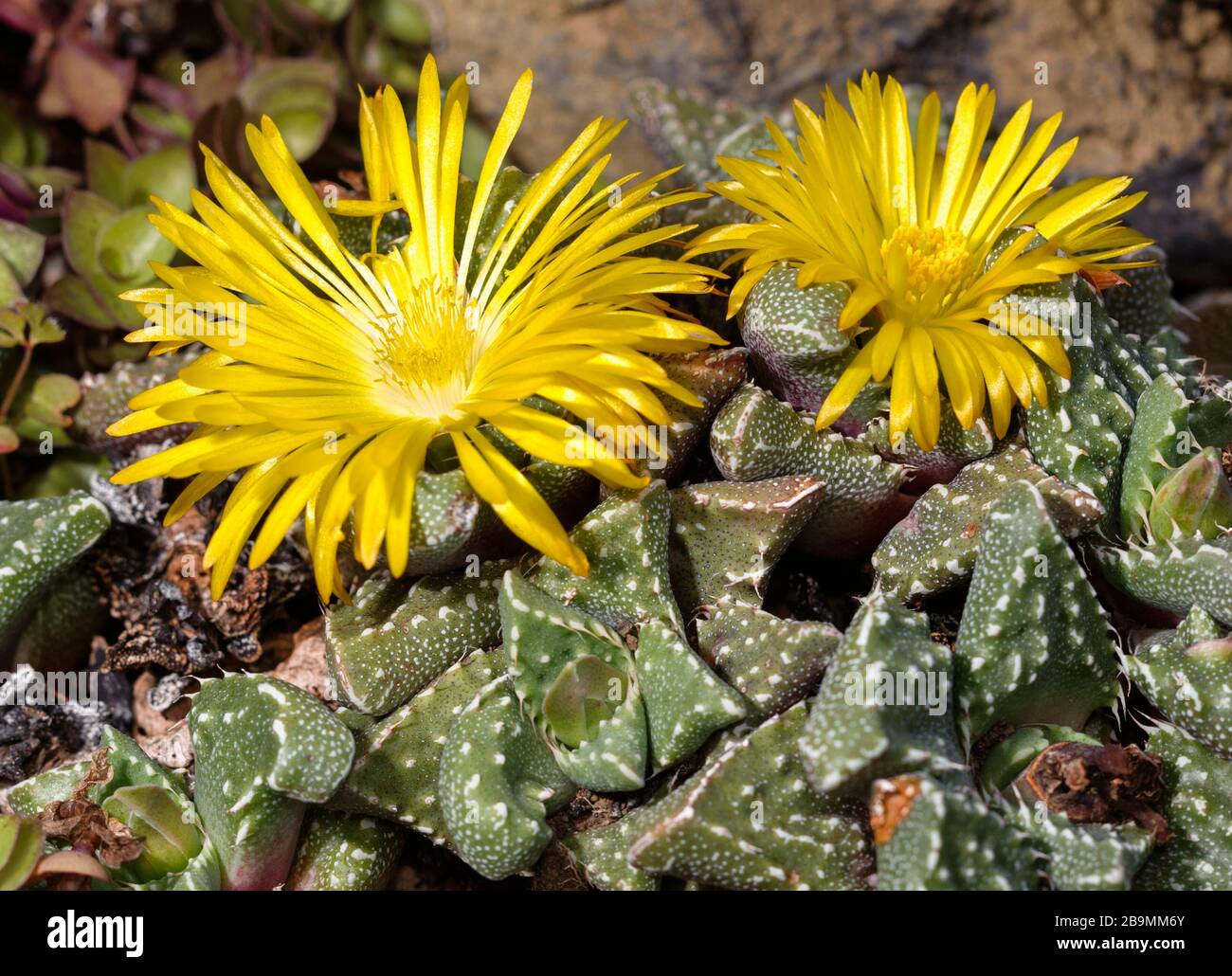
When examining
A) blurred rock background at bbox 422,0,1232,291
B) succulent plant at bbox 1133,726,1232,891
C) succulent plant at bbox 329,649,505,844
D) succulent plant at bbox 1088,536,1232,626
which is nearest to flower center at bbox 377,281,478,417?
succulent plant at bbox 329,649,505,844

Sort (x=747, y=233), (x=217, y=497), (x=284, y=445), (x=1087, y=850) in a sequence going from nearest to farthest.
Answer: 1. (x=1087, y=850)
2. (x=284, y=445)
3. (x=747, y=233)
4. (x=217, y=497)

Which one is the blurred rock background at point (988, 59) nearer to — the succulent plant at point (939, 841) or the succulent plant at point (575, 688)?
the succulent plant at point (575, 688)

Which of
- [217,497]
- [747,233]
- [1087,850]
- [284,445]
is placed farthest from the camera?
[217,497]

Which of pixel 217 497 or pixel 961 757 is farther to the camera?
pixel 217 497

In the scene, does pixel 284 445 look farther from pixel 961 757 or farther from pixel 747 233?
pixel 961 757

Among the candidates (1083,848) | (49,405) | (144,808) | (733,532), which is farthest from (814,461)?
(49,405)
